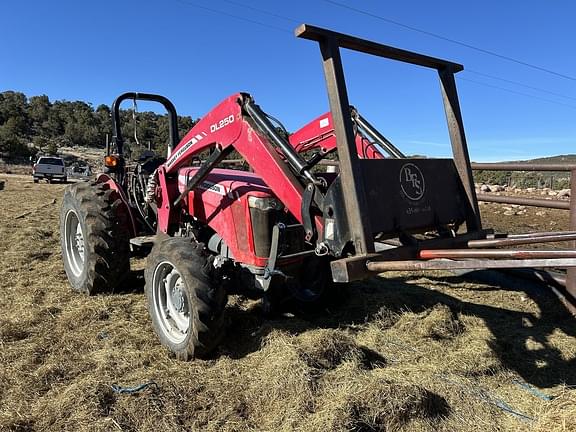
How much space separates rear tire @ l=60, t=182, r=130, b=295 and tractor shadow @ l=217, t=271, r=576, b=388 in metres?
1.36

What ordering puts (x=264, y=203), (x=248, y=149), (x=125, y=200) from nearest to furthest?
(x=248, y=149) < (x=264, y=203) < (x=125, y=200)

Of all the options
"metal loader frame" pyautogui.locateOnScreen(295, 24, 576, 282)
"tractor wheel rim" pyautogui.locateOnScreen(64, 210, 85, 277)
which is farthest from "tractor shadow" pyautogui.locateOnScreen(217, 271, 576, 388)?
"tractor wheel rim" pyautogui.locateOnScreen(64, 210, 85, 277)

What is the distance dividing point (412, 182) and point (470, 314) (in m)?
1.95

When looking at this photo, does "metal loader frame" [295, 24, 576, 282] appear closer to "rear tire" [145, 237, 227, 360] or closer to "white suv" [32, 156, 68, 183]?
"rear tire" [145, 237, 227, 360]

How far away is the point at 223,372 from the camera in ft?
11.2

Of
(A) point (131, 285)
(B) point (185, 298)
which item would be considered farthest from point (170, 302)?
(A) point (131, 285)

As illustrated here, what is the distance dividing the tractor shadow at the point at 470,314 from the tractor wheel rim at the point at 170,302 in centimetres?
40

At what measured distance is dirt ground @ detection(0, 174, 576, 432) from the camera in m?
2.83

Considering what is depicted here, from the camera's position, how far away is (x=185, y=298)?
3916mm

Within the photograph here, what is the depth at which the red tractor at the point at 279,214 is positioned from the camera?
3096 mm

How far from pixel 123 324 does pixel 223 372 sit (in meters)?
1.39

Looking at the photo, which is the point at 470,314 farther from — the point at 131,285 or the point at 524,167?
the point at 131,285

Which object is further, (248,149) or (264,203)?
(264,203)

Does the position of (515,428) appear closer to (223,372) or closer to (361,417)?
(361,417)
